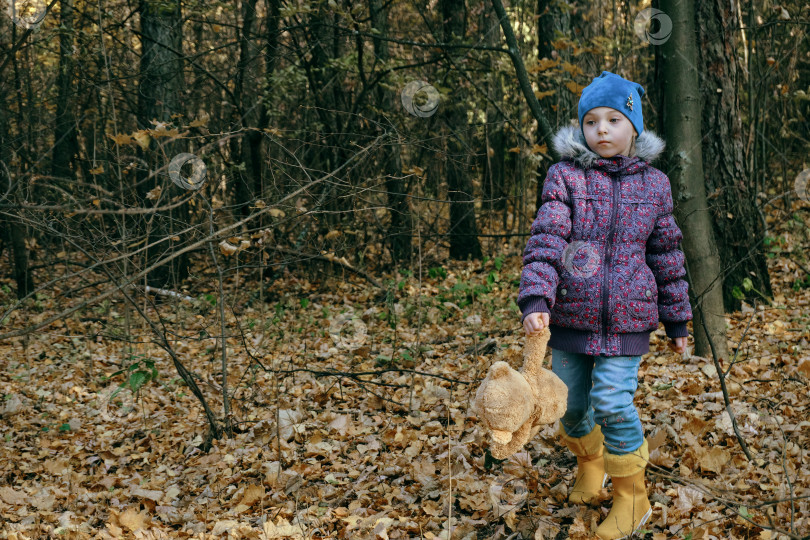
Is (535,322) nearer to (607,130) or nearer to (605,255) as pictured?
(605,255)

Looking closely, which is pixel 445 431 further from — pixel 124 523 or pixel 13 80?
pixel 13 80

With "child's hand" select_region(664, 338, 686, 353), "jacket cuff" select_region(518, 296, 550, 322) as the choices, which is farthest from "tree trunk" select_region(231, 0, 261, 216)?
"child's hand" select_region(664, 338, 686, 353)

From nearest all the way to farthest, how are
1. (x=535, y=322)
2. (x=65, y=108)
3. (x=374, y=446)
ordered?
(x=535, y=322), (x=374, y=446), (x=65, y=108)

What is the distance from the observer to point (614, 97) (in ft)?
8.58

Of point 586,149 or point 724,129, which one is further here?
point 724,129

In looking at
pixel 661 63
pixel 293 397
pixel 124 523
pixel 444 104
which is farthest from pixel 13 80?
pixel 661 63

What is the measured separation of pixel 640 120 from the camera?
2760 millimetres

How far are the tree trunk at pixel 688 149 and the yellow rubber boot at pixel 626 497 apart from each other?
5.42 feet

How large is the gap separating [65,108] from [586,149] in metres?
8.60

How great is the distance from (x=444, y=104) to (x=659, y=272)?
655 cm

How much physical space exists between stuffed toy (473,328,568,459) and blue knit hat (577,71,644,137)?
0.95m

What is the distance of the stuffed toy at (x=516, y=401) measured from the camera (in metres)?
2.27

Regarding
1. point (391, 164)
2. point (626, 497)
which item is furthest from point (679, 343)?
point (391, 164)

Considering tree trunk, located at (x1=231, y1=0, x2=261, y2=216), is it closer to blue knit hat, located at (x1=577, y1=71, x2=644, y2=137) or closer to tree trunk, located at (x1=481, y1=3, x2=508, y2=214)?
tree trunk, located at (x1=481, y1=3, x2=508, y2=214)
